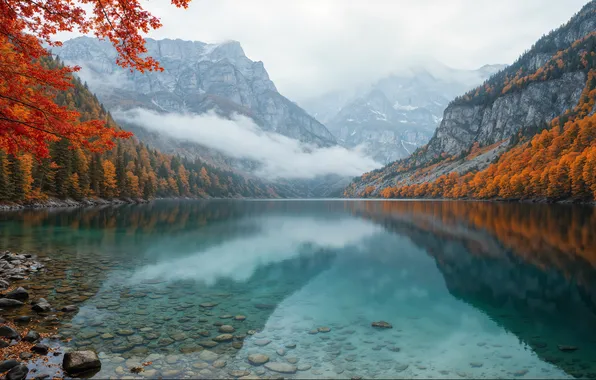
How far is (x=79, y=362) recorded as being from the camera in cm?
1025

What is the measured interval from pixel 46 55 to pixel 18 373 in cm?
1247

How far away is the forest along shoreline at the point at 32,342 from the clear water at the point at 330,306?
0.87ft

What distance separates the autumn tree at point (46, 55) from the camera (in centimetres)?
1255

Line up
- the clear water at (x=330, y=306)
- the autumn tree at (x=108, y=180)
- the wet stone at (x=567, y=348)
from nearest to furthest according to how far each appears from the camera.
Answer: the clear water at (x=330, y=306) < the wet stone at (x=567, y=348) < the autumn tree at (x=108, y=180)

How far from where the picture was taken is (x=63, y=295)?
17766 millimetres

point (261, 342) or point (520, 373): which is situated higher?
point (520, 373)

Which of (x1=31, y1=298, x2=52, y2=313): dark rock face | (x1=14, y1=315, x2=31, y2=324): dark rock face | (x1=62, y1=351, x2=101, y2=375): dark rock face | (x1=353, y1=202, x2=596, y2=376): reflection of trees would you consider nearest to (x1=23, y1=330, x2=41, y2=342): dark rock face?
(x1=14, y1=315, x2=31, y2=324): dark rock face

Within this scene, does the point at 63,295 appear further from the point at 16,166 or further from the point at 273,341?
the point at 16,166

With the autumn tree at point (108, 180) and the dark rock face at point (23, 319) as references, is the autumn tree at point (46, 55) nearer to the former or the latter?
the dark rock face at point (23, 319)

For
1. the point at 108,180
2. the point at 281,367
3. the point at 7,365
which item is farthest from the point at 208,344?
the point at 108,180

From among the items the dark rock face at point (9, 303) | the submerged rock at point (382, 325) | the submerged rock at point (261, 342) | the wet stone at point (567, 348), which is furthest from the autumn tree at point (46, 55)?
the wet stone at point (567, 348)

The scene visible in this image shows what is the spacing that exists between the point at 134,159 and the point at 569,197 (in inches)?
6815

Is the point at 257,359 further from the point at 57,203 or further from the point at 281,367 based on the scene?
the point at 57,203

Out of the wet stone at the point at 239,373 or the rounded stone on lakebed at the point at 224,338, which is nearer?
the wet stone at the point at 239,373
